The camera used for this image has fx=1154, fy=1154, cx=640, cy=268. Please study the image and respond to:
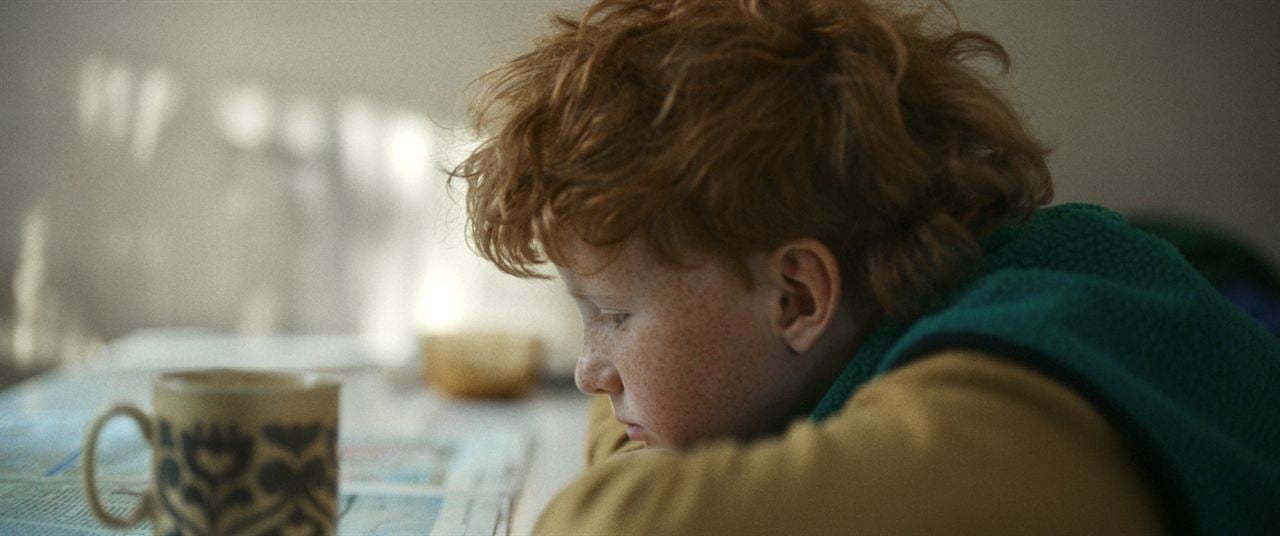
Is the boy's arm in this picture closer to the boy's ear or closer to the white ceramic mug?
the boy's ear

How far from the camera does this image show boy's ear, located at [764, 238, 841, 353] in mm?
712

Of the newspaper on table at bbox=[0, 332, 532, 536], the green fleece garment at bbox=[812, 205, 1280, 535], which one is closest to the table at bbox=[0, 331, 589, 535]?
the newspaper on table at bbox=[0, 332, 532, 536]

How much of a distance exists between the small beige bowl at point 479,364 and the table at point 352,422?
3cm

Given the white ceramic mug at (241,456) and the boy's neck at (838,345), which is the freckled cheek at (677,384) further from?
the white ceramic mug at (241,456)

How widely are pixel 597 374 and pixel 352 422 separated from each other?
726 mm

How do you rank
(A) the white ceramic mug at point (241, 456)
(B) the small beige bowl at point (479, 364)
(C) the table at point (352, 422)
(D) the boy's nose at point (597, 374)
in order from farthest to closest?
(B) the small beige bowl at point (479, 364)
(C) the table at point (352, 422)
(D) the boy's nose at point (597, 374)
(A) the white ceramic mug at point (241, 456)

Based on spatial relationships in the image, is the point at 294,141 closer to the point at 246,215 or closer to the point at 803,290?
the point at 246,215

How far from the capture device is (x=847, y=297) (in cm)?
74

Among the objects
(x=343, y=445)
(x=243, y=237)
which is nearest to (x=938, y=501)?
(x=343, y=445)

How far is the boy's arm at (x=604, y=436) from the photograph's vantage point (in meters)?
1.00

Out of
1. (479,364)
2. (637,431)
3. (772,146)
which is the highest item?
(772,146)

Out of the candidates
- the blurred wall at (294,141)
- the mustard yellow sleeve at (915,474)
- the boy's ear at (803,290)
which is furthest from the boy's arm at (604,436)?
the blurred wall at (294,141)

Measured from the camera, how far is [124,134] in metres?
2.09

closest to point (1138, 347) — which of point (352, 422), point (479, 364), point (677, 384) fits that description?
A: point (677, 384)
